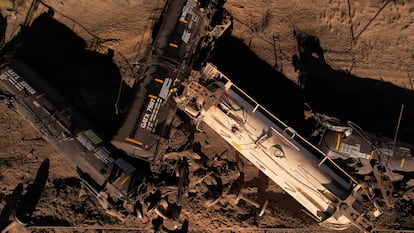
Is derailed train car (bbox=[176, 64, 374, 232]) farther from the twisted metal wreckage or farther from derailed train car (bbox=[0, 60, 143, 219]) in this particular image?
derailed train car (bbox=[0, 60, 143, 219])

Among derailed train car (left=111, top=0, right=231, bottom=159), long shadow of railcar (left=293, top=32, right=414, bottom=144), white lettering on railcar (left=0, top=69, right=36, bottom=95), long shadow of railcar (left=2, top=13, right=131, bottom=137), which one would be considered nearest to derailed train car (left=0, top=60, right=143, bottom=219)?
white lettering on railcar (left=0, top=69, right=36, bottom=95)

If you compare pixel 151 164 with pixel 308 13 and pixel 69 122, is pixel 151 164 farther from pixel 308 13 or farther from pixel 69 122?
pixel 308 13

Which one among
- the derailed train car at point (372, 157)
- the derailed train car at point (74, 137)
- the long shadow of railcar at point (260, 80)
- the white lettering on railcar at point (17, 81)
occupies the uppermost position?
the long shadow of railcar at point (260, 80)

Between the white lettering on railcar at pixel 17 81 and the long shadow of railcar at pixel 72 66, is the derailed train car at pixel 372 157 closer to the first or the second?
the long shadow of railcar at pixel 72 66

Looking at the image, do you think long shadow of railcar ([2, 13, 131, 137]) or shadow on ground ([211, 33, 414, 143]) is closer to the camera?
long shadow of railcar ([2, 13, 131, 137])

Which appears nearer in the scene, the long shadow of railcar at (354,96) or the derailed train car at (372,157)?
the derailed train car at (372,157)

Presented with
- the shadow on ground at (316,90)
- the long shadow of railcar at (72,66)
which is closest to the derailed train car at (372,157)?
the shadow on ground at (316,90)
